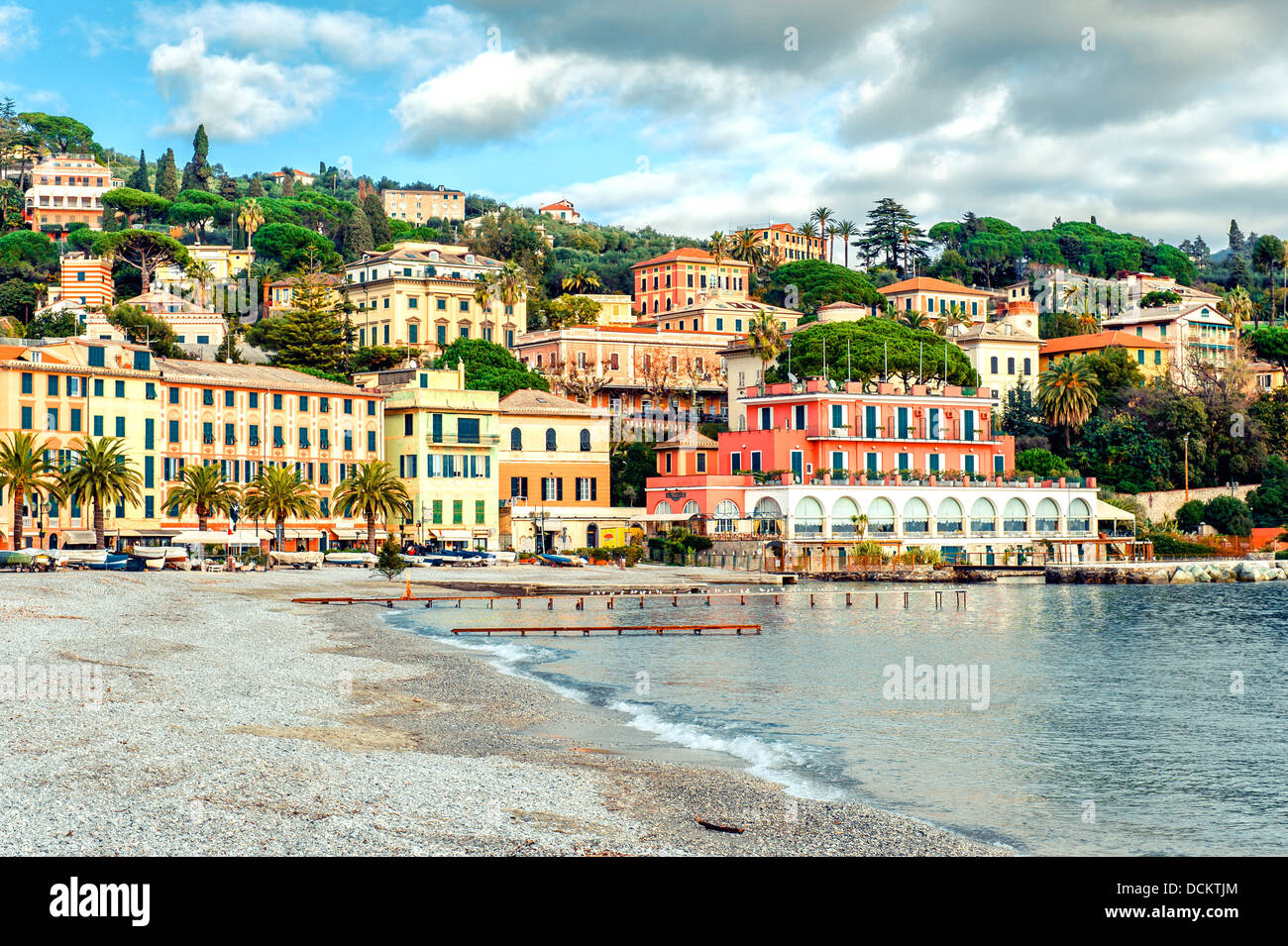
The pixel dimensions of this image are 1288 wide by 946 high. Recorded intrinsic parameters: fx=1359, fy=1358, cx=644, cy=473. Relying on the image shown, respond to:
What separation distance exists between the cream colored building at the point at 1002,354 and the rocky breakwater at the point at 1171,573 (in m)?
38.9

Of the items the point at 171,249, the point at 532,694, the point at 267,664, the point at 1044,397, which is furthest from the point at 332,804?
the point at 171,249

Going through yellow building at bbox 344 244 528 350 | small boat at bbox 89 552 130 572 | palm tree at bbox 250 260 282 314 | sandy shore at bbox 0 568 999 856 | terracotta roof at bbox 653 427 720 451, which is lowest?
sandy shore at bbox 0 568 999 856

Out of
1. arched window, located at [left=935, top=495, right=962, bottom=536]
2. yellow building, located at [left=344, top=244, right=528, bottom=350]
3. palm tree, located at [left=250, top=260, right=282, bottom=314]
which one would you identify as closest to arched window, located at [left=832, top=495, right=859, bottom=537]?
arched window, located at [left=935, top=495, right=962, bottom=536]

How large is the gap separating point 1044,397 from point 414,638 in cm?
8781

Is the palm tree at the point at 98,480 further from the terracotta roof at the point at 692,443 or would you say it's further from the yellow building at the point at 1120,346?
the yellow building at the point at 1120,346

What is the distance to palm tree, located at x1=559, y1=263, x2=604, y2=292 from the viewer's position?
162750 mm

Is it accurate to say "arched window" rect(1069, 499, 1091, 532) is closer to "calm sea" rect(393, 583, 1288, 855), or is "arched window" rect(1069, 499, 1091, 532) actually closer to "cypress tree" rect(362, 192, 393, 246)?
"calm sea" rect(393, 583, 1288, 855)

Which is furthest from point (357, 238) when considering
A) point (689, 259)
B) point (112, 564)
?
point (112, 564)

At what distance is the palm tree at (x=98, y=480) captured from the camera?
233 feet

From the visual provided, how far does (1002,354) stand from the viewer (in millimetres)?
137125

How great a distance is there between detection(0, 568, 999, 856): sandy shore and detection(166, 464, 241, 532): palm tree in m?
41.6

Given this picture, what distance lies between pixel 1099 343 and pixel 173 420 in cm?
9504

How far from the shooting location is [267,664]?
3475 centimetres

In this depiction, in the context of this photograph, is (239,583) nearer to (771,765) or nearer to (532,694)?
(532,694)
